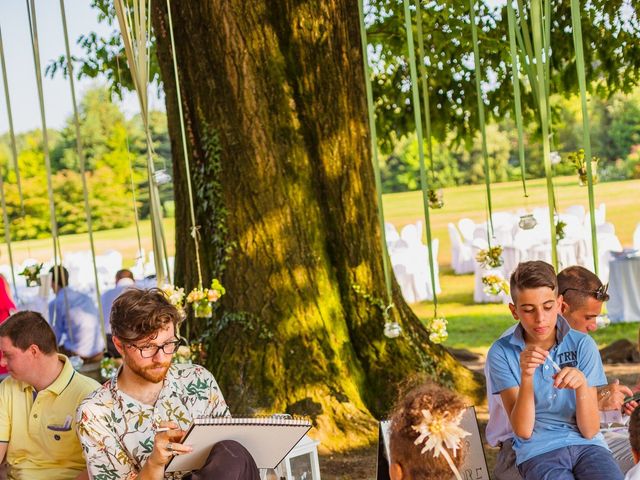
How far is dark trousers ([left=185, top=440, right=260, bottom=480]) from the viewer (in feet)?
8.93

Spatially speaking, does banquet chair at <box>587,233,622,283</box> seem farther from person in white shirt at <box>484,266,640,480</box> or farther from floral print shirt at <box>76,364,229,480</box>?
floral print shirt at <box>76,364,229,480</box>

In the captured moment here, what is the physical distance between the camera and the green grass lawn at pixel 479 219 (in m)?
11.0

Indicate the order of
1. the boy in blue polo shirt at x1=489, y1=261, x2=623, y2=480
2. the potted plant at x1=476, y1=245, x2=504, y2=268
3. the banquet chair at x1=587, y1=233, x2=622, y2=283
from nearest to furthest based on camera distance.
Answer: the boy in blue polo shirt at x1=489, y1=261, x2=623, y2=480 < the potted plant at x1=476, y1=245, x2=504, y2=268 < the banquet chair at x1=587, y1=233, x2=622, y2=283

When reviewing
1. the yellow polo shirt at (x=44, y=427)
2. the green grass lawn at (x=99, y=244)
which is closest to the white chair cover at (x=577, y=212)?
the yellow polo shirt at (x=44, y=427)

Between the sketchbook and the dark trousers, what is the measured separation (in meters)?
0.03

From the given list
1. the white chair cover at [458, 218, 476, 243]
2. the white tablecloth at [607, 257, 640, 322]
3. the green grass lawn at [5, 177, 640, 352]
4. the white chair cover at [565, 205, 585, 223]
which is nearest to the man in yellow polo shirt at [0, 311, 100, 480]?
the white tablecloth at [607, 257, 640, 322]

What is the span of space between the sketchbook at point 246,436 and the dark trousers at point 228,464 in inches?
1.4

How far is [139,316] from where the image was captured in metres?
2.96

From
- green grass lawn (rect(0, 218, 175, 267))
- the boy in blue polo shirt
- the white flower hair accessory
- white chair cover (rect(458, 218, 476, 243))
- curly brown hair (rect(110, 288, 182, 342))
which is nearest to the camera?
the white flower hair accessory

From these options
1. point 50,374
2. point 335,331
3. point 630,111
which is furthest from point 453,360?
point 630,111

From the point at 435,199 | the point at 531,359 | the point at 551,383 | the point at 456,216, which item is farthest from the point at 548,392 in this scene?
the point at 456,216

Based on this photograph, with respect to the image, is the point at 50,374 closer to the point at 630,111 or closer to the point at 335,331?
the point at 335,331

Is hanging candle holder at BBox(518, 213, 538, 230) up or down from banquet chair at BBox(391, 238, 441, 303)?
up

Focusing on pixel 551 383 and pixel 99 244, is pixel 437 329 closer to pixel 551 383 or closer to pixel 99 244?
pixel 551 383
